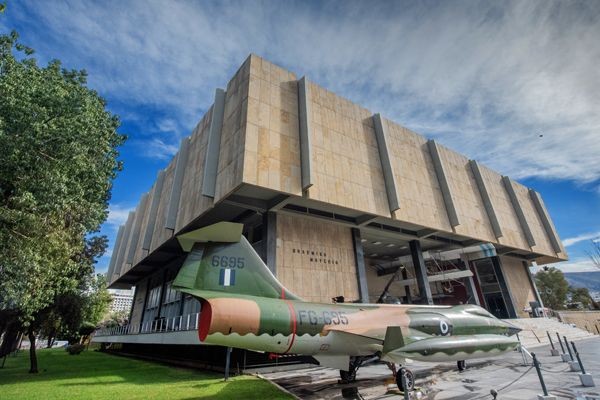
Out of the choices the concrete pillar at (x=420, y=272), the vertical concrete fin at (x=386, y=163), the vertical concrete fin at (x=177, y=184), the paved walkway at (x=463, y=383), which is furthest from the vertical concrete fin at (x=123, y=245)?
the concrete pillar at (x=420, y=272)

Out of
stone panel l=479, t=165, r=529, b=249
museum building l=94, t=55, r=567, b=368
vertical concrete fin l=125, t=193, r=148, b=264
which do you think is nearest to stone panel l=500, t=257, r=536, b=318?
museum building l=94, t=55, r=567, b=368

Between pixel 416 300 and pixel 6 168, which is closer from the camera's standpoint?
pixel 6 168

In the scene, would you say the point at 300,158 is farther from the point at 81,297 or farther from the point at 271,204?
the point at 81,297

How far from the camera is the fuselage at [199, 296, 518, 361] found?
30.9ft

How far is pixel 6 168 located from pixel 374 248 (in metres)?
38.5

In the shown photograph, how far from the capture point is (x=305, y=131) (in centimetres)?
2634

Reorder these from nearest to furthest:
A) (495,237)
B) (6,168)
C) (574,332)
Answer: (6,168) → (574,332) → (495,237)

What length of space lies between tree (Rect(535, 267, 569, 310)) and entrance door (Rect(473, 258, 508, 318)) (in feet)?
146

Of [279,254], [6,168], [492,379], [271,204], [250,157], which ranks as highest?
[250,157]

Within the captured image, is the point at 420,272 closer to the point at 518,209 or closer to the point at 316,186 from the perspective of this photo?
the point at 316,186

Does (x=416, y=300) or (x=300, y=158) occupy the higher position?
(x=300, y=158)

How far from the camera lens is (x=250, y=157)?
75.8 feet

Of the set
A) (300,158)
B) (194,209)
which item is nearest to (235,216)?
(194,209)

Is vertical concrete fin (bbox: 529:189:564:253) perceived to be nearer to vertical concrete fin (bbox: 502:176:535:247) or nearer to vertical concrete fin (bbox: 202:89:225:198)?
vertical concrete fin (bbox: 502:176:535:247)
